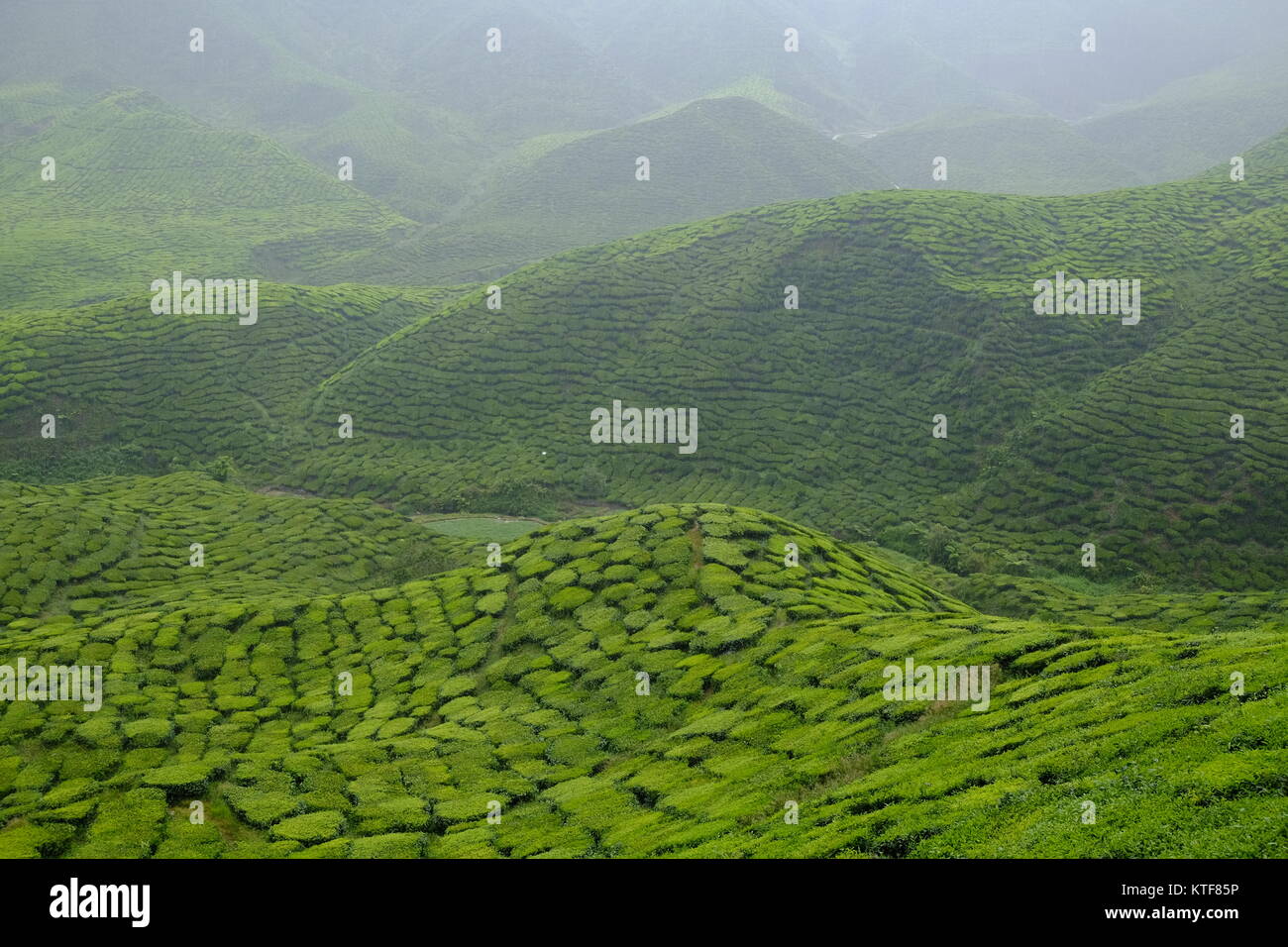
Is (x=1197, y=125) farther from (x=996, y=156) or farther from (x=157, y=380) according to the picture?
(x=157, y=380)

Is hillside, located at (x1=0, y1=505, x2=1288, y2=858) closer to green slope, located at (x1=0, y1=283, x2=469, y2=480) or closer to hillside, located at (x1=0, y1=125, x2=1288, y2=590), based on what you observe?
hillside, located at (x1=0, y1=125, x2=1288, y2=590)

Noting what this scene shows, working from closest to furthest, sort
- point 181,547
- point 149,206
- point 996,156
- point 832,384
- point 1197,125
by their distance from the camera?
1. point 181,547
2. point 832,384
3. point 149,206
4. point 996,156
5. point 1197,125

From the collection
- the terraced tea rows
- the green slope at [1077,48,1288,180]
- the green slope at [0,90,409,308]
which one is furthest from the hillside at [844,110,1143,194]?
the terraced tea rows

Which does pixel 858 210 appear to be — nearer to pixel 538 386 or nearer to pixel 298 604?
pixel 538 386

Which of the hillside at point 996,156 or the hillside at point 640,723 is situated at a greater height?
the hillside at point 996,156

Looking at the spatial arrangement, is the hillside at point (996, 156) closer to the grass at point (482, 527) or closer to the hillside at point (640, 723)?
the grass at point (482, 527)

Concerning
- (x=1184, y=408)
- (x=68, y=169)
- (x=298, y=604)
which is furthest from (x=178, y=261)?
(x=1184, y=408)

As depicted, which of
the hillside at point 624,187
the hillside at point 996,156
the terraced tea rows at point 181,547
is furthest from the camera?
the hillside at point 996,156

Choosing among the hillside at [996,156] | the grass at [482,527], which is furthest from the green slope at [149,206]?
the hillside at [996,156]

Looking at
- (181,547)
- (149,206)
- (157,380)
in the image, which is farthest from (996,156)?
(181,547)
